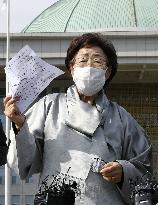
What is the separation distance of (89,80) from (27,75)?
23cm

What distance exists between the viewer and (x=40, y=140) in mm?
2824

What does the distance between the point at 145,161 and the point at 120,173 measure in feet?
0.47

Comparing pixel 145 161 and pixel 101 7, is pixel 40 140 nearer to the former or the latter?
pixel 145 161

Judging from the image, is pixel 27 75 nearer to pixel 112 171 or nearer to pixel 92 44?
pixel 92 44

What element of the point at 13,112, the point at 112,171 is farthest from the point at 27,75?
the point at 112,171

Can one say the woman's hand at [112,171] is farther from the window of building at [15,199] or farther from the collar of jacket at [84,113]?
the window of building at [15,199]

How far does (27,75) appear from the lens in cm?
284

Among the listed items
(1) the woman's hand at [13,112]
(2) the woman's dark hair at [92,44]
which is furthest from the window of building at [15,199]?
(1) the woman's hand at [13,112]

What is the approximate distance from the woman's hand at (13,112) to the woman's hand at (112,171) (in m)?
0.34

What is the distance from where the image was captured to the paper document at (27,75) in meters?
2.82

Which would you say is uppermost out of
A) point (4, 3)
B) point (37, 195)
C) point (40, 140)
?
point (4, 3)

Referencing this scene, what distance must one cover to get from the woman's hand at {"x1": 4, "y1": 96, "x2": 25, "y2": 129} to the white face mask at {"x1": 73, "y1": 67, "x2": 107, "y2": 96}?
27cm

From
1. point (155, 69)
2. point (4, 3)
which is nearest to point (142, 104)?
point (155, 69)

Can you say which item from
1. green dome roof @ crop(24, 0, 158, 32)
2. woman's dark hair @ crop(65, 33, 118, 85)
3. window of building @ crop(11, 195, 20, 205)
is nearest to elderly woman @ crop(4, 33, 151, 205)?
woman's dark hair @ crop(65, 33, 118, 85)
